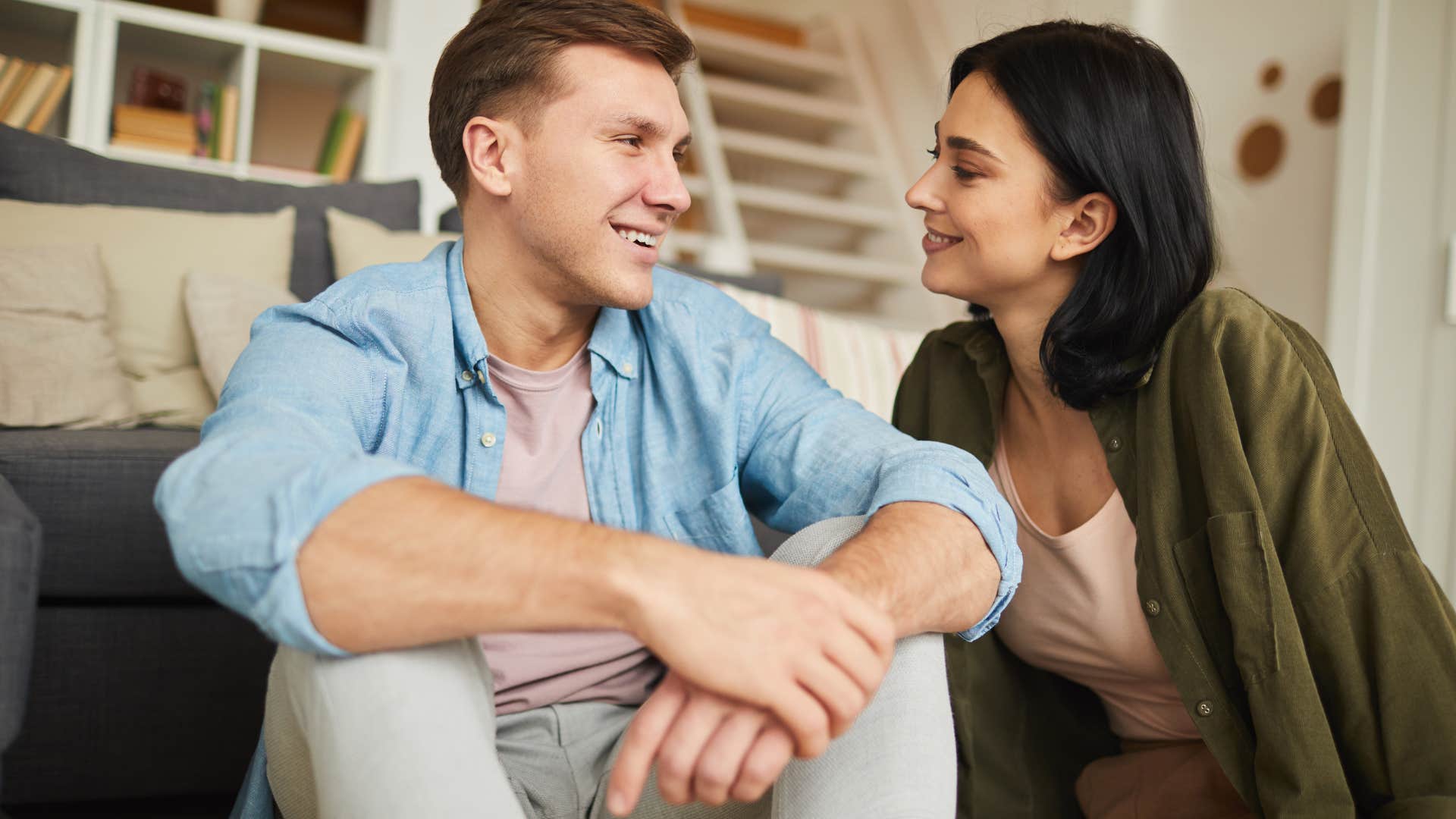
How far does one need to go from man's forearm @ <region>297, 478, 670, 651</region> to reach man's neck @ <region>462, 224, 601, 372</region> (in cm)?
49

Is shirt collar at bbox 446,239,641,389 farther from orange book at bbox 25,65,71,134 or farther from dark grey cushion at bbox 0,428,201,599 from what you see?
orange book at bbox 25,65,71,134

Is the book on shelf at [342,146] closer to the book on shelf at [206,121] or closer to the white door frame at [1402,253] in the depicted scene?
the book on shelf at [206,121]

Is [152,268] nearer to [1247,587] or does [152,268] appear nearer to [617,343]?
[617,343]

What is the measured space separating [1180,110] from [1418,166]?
1506 millimetres

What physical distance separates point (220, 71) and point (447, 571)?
3633mm

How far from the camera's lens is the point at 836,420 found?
121cm

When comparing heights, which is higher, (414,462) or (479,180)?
(479,180)

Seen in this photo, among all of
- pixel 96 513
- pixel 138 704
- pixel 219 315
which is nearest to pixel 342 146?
pixel 219 315

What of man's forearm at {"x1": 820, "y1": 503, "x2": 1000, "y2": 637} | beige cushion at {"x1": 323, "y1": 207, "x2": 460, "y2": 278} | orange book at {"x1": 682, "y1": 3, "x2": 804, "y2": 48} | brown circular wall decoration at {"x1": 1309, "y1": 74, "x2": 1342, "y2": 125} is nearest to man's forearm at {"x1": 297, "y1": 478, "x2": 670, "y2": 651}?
man's forearm at {"x1": 820, "y1": 503, "x2": 1000, "y2": 637}

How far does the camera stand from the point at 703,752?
0.79 meters

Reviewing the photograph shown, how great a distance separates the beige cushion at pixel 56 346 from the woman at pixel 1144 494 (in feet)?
4.17

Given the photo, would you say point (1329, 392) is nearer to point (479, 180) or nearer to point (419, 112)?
point (479, 180)

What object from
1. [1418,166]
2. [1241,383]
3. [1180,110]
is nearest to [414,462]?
[1241,383]

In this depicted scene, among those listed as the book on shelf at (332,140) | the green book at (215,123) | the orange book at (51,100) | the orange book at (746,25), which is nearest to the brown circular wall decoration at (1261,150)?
the book on shelf at (332,140)
